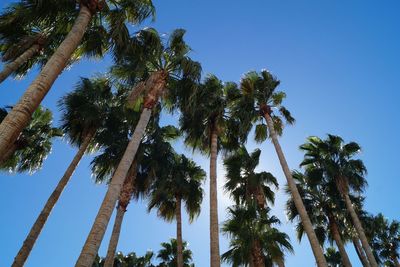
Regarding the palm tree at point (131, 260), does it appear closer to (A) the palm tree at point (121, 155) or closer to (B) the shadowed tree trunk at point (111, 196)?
(A) the palm tree at point (121, 155)

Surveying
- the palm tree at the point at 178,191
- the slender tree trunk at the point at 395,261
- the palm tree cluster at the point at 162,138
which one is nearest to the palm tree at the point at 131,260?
the palm tree cluster at the point at 162,138

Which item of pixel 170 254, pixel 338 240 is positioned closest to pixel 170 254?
pixel 170 254

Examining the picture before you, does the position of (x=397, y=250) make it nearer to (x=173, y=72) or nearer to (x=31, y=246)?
(x=173, y=72)

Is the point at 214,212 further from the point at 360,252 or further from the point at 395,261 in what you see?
the point at 395,261

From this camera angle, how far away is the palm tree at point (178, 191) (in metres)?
19.1

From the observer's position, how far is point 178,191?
2002cm

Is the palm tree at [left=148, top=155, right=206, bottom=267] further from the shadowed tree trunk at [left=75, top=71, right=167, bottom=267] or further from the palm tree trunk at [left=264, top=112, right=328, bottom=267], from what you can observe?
the shadowed tree trunk at [left=75, top=71, right=167, bottom=267]

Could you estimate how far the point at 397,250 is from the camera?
2800cm

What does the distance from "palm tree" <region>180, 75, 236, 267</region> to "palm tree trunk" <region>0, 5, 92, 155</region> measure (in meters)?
7.08

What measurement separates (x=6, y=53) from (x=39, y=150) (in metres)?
6.60

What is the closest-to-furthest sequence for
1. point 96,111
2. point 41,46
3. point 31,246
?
point 31,246, point 41,46, point 96,111

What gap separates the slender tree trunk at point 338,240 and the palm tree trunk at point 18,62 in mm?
20195

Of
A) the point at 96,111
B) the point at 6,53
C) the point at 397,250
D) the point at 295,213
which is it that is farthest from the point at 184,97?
the point at 397,250

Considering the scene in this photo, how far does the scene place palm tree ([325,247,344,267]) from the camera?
26.2 metres
